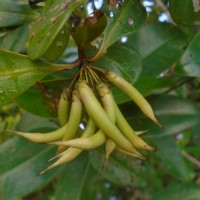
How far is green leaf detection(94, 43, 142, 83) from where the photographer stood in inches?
32.9

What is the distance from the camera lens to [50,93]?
2.74 ft

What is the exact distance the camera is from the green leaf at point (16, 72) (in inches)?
27.5

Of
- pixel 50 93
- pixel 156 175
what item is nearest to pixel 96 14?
pixel 50 93

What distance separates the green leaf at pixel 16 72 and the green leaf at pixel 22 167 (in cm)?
40

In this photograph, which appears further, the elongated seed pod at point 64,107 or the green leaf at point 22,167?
the green leaf at point 22,167

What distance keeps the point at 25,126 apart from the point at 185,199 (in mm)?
465

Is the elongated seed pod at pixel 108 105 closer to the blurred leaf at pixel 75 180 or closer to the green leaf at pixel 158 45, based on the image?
the green leaf at pixel 158 45

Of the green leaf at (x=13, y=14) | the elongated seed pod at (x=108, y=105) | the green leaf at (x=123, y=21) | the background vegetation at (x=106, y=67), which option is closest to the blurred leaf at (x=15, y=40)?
the background vegetation at (x=106, y=67)

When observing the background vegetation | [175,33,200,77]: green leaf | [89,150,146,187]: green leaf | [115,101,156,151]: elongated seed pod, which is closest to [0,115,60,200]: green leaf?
the background vegetation

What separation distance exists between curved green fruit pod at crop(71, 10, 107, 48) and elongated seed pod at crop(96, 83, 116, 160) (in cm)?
9

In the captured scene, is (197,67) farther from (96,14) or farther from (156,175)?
(156,175)

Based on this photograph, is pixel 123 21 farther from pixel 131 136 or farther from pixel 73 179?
pixel 73 179

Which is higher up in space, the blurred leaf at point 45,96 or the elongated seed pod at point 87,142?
the elongated seed pod at point 87,142

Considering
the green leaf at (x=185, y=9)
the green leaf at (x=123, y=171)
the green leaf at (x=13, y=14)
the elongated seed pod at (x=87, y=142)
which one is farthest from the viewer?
the green leaf at (x=123, y=171)
